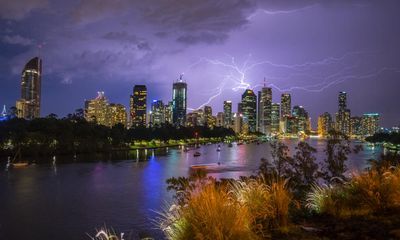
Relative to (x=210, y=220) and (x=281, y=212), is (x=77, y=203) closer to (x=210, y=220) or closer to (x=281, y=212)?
(x=281, y=212)

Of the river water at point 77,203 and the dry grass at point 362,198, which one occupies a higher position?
the dry grass at point 362,198

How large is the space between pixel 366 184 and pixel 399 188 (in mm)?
849

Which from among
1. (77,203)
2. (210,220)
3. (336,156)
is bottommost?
(77,203)

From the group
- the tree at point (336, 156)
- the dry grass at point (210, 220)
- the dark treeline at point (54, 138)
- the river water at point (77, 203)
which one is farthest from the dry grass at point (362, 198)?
the dark treeline at point (54, 138)

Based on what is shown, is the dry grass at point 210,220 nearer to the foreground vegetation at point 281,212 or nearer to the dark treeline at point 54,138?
the foreground vegetation at point 281,212

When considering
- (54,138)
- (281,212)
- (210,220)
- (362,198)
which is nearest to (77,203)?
(362,198)

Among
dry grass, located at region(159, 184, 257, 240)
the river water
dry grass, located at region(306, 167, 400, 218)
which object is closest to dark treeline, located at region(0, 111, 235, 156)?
the river water

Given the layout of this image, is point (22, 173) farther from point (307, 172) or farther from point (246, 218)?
point (246, 218)

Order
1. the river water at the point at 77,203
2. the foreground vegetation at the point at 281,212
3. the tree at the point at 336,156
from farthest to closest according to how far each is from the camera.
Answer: the river water at the point at 77,203 < the tree at the point at 336,156 < the foreground vegetation at the point at 281,212

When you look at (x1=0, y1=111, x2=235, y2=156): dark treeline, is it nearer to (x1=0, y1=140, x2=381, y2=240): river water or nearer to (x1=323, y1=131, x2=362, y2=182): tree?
(x1=0, y1=140, x2=381, y2=240): river water

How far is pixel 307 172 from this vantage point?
1773 cm

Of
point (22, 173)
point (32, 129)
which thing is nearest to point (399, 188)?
point (22, 173)

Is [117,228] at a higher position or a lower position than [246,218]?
lower

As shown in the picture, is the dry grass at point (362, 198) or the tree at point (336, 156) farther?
the tree at point (336, 156)
